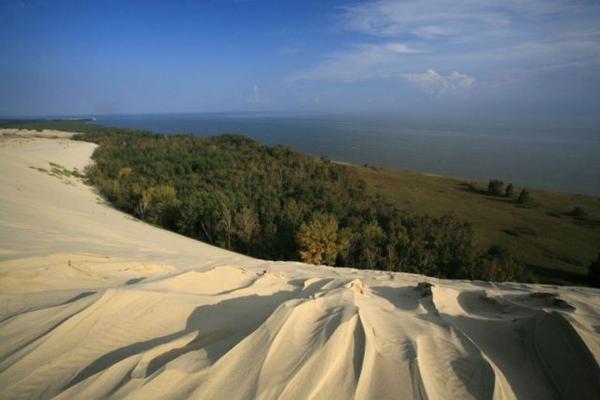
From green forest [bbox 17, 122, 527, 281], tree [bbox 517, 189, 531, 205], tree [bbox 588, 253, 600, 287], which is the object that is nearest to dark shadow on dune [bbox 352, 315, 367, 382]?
green forest [bbox 17, 122, 527, 281]

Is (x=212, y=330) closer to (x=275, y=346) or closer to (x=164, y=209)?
(x=275, y=346)

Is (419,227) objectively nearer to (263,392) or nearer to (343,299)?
(343,299)

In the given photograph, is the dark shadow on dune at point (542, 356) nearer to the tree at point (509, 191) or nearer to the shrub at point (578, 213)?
the shrub at point (578, 213)

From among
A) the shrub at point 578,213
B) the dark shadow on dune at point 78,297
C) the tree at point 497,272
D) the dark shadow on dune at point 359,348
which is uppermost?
the dark shadow on dune at point 359,348

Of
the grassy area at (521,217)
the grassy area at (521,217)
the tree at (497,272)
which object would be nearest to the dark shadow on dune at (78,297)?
the tree at (497,272)

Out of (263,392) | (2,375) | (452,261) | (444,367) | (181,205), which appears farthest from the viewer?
(181,205)

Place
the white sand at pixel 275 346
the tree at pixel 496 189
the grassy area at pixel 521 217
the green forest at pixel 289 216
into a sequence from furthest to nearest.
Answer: the tree at pixel 496 189 < the grassy area at pixel 521 217 < the green forest at pixel 289 216 < the white sand at pixel 275 346

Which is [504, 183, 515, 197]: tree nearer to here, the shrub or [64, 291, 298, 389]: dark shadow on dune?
the shrub

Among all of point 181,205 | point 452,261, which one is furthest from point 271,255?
point 452,261
